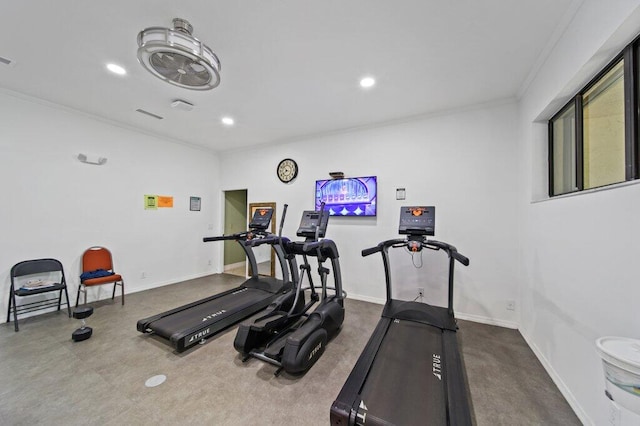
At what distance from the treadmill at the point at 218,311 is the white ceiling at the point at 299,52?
5.73 feet

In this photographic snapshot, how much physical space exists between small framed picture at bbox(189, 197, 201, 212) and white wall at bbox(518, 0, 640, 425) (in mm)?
6143

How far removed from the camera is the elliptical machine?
217cm

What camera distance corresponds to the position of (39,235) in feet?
11.4

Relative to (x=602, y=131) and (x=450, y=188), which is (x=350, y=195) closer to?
(x=450, y=188)

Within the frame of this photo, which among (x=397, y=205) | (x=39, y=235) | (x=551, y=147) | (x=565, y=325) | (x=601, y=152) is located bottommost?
(x=565, y=325)

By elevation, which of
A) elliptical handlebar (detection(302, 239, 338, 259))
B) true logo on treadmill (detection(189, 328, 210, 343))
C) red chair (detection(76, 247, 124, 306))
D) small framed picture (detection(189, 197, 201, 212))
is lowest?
true logo on treadmill (detection(189, 328, 210, 343))

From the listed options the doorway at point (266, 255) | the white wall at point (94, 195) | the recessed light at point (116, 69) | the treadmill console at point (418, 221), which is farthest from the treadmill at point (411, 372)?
the white wall at point (94, 195)

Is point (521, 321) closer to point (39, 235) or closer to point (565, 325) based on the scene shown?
point (565, 325)

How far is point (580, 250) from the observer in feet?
5.78

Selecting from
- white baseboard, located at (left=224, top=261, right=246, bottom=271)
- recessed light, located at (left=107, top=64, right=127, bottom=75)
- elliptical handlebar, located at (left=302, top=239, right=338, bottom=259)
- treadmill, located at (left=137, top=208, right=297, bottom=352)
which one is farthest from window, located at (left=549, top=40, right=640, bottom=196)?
white baseboard, located at (left=224, top=261, right=246, bottom=271)

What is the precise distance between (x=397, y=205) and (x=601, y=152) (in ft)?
7.57

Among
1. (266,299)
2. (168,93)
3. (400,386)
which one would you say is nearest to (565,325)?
(400,386)

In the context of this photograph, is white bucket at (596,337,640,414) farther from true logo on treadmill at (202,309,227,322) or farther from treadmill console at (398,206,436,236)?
true logo on treadmill at (202,309,227,322)

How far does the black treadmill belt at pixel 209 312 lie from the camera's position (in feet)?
9.12
